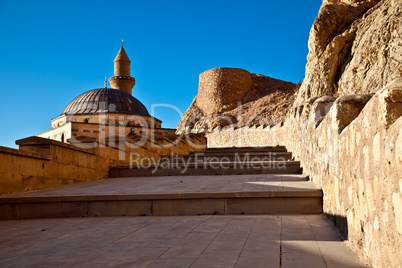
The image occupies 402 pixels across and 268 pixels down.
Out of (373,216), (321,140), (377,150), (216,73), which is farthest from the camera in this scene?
(216,73)

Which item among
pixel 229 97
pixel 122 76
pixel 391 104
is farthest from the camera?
pixel 122 76

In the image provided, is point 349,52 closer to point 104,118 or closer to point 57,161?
point 57,161

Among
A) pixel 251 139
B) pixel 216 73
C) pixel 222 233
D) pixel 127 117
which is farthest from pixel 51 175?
pixel 216 73

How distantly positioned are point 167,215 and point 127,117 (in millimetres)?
28133

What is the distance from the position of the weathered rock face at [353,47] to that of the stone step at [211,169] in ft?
24.0

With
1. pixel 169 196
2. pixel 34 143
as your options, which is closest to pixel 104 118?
pixel 34 143

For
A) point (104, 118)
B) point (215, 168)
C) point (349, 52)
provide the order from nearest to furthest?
point (215, 168), point (349, 52), point (104, 118)

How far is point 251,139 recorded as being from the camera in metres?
22.0

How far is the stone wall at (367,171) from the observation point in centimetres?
198

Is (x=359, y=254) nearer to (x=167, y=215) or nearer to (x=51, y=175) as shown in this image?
(x=167, y=215)

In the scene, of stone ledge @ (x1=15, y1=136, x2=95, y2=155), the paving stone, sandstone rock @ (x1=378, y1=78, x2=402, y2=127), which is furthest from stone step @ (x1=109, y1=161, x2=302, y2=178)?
sandstone rock @ (x1=378, y1=78, x2=402, y2=127)

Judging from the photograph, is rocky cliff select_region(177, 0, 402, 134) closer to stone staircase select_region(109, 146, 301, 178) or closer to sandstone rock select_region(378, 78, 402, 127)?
stone staircase select_region(109, 146, 301, 178)

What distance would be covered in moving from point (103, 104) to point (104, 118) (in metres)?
1.73

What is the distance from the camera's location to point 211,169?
831 centimetres
